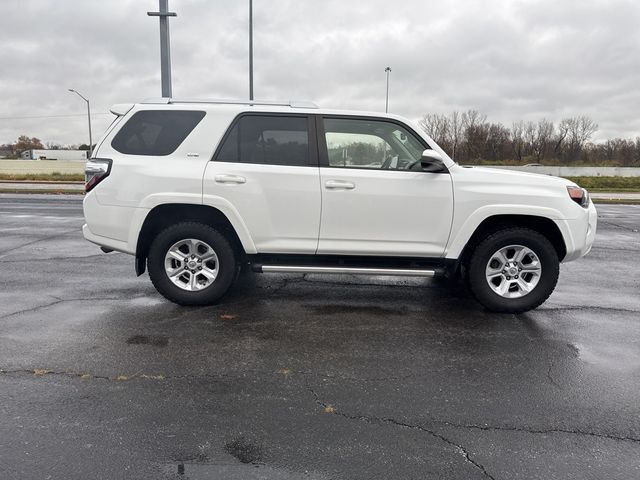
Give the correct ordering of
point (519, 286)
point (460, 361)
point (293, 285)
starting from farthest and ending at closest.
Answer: point (293, 285)
point (519, 286)
point (460, 361)

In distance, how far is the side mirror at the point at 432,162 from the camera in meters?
4.84

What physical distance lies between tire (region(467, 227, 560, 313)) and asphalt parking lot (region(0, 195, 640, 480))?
20cm

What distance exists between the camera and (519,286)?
5168mm

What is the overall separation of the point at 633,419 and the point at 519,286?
2.17 metres

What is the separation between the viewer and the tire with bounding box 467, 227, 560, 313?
505 centimetres

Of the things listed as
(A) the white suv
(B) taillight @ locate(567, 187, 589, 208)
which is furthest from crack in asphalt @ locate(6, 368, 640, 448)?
(B) taillight @ locate(567, 187, 589, 208)

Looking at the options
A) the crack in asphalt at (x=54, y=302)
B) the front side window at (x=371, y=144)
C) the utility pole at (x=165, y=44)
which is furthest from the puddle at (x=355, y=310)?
the utility pole at (x=165, y=44)

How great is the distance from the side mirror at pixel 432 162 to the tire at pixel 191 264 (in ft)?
6.87

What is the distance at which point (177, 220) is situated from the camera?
17.3ft

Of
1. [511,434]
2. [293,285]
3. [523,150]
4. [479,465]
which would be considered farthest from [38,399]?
[523,150]

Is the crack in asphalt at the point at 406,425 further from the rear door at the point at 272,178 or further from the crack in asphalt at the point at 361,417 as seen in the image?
the rear door at the point at 272,178

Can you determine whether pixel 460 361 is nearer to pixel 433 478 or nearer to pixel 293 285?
pixel 433 478

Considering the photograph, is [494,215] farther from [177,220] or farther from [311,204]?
[177,220]

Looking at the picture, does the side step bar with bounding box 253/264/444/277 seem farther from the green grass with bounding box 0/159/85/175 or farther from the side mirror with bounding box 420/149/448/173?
the green grass with bounding box 0/159/85/175
